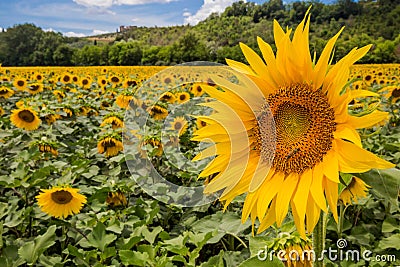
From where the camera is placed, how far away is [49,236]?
177 cm

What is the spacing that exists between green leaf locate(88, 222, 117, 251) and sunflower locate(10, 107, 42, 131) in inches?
80.2

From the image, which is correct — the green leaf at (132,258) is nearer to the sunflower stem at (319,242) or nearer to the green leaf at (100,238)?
the green leaf at (100,238)

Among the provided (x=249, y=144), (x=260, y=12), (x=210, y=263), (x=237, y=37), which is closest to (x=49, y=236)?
(x=210, y=263)

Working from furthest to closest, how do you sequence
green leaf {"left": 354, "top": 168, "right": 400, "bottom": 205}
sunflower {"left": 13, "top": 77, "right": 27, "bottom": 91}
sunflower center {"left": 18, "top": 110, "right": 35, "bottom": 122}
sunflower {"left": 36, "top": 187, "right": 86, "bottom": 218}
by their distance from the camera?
sunflower {"left": 13, "top": 77, "right": 27, "bottom": 91}, sunflower center {"left": 18, "top": 110, "right": 35, "bottom": 122}, sunflower {"left": 36, "top": 187, "right": 86, "bottom": 218}, green leaf {"left": 354, "top": 168, "right": 400, "bottom": 205}

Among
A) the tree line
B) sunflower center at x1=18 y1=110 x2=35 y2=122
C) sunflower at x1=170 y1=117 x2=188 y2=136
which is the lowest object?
sunflower at x1=170 y1=117 x2=188 y2=136

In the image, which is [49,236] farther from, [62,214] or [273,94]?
[273,94]

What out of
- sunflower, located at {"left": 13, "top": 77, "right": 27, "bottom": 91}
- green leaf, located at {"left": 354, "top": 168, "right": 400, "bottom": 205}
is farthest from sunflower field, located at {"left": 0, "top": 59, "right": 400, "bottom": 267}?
sunflower, located at {"left": 13, "top": 77, "right": 27, "bottom": 91}

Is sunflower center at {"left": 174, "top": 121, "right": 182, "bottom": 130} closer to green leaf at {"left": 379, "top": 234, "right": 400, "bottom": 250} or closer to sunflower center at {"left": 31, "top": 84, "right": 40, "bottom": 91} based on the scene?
green leaf at {"left": 379, "top": 234, "right": 400, "bottom": 250}

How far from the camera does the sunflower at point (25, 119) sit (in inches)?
136

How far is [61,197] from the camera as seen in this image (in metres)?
2.11

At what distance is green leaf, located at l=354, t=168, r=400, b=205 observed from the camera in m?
0.72

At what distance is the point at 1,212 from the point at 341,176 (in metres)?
1.77

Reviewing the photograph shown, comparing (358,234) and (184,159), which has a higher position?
(184,159)

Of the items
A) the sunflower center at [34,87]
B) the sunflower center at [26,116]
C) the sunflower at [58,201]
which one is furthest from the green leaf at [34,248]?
the sunflower center at [34,87]
